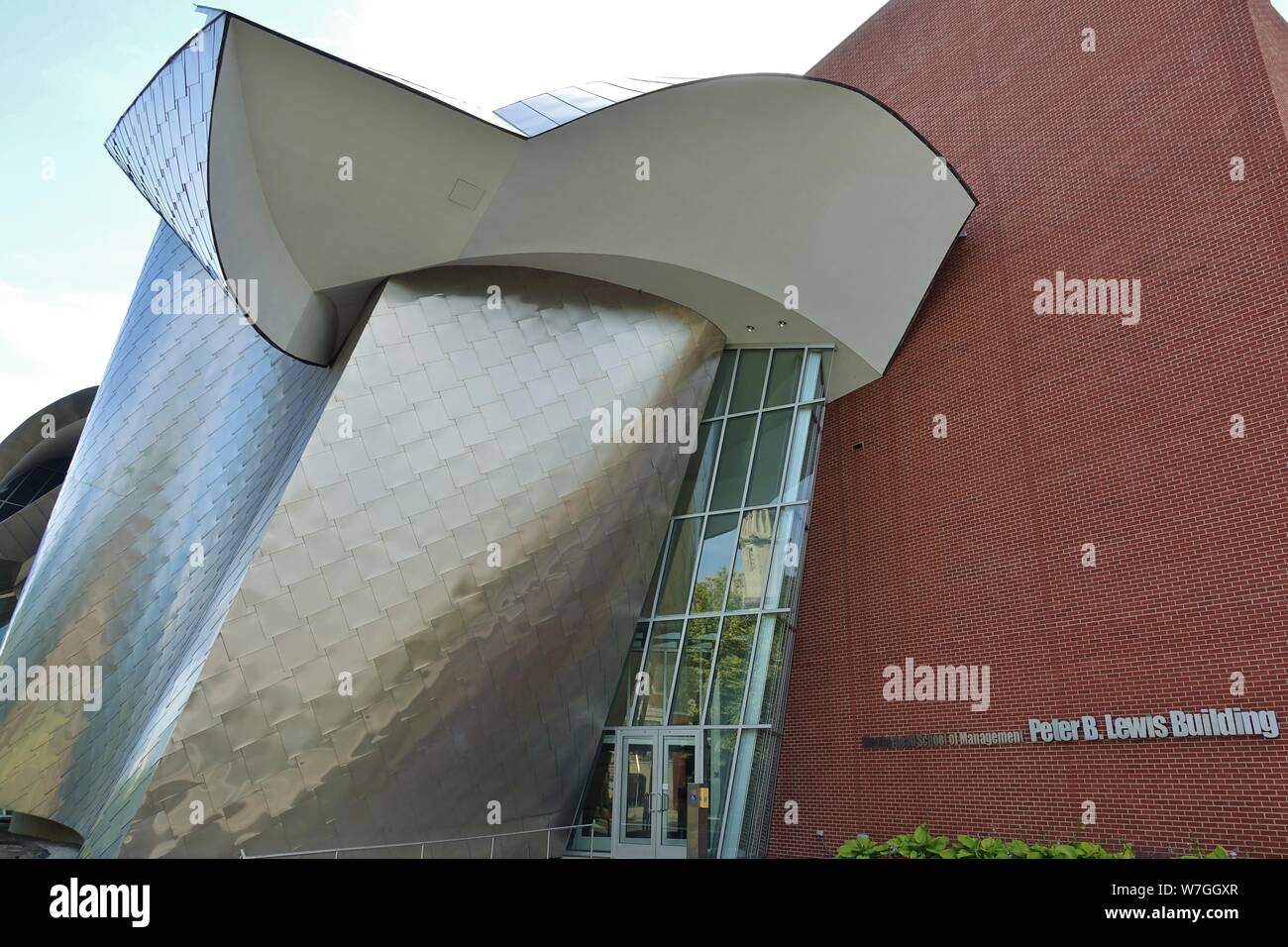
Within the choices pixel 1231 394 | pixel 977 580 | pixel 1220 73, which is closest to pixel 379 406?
pixel 977 580

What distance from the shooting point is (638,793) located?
12.9m

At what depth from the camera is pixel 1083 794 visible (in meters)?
10.8

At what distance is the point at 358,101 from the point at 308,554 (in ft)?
18.5

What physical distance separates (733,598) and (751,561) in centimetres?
70

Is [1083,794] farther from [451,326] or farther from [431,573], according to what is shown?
[451,326]

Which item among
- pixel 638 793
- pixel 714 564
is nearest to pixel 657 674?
pixel 638 793

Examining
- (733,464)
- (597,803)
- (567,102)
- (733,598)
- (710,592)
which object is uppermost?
(567,102)

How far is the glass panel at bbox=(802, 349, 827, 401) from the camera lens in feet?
48.8

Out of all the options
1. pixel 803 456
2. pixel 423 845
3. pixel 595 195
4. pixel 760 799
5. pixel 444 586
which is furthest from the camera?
pixel 803 456

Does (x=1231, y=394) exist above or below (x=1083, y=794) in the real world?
above

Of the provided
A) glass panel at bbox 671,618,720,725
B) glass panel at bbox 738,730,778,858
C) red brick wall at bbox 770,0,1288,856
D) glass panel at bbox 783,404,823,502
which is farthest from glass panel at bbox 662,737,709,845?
glass panel at bbox 783,404,823,502

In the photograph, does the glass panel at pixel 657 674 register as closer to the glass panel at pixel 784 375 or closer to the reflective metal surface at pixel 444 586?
the reflective metal surface at pixel 444 586

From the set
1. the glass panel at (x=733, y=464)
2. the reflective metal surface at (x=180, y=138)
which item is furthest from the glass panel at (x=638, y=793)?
the reflective metal surface at (x=180, y=138)

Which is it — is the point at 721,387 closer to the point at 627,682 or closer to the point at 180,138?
the point at 627,682
